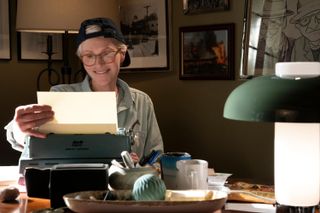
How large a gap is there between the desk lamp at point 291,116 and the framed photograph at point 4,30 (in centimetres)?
209

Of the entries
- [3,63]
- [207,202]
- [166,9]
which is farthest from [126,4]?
[207,202]

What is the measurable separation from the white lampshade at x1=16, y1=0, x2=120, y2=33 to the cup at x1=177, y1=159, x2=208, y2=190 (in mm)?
1364

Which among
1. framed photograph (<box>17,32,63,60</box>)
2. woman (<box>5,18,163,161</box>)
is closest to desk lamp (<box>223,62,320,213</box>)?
woman (<box>5,18,163,161</box>)

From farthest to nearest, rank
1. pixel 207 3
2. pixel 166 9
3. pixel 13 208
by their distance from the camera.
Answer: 1. pixel 166 9
2. pixel 207 3
3. pixel 13 208

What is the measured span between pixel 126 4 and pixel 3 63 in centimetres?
81

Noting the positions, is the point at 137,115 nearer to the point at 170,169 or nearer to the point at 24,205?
the point at 170,169

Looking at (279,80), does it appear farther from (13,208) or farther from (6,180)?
(6,180)

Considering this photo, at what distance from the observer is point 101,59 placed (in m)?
2.15

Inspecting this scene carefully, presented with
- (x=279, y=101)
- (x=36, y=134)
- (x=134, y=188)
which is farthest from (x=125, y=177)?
(x=279, y=101)

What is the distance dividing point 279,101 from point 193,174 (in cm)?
52

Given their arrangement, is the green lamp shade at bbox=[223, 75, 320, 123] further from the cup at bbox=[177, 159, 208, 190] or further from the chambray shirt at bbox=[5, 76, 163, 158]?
the chambray shirt at bbox=[5, 76, 163, 158]

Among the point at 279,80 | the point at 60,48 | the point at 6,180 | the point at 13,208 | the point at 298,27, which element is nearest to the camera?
the point at 279,80

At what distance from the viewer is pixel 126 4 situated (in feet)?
9.43

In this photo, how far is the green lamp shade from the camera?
0.90 metres
